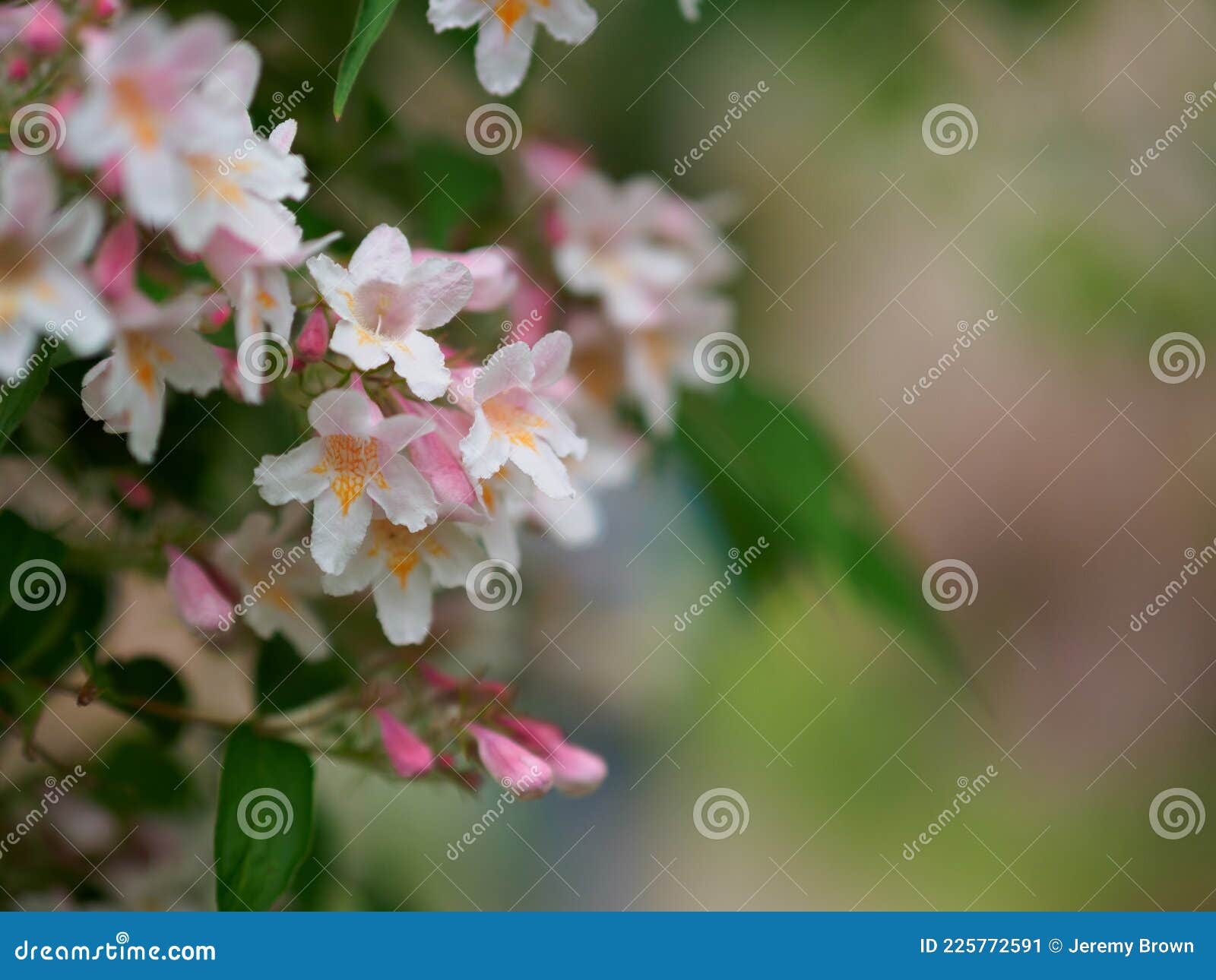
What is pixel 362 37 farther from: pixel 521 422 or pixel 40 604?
pixel 40 604

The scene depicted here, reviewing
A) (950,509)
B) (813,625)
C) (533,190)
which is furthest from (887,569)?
(950,509)

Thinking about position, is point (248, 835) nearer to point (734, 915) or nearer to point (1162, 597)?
point (734, 915)

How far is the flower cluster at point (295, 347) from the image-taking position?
44 centimetres

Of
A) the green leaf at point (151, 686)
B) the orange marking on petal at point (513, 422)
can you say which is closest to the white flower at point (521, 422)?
the orange marking on petal at point (513, 422)

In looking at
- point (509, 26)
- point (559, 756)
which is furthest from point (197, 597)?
point (509, 26)

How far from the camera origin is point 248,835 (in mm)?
646

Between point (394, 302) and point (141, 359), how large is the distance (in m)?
0.12

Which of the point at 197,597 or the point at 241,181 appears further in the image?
the point at 197,597

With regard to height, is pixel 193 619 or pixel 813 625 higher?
pixel 813 625

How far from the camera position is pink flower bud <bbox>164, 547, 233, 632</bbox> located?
2.11 ft

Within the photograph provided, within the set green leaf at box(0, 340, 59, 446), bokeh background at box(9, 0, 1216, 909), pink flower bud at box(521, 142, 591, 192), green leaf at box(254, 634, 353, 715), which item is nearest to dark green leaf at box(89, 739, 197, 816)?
bokeh background at box(9, 0, 1216, 909)

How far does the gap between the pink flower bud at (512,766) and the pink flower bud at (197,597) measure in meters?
0.17

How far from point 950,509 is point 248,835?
6.24 feet

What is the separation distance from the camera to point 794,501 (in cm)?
88
